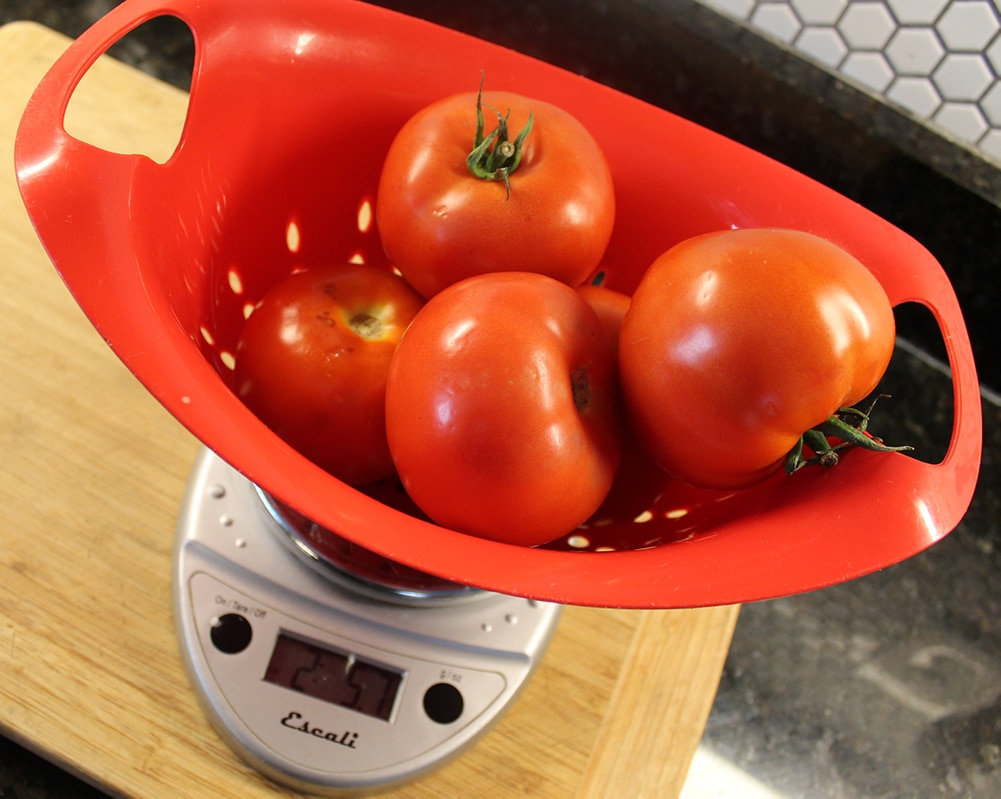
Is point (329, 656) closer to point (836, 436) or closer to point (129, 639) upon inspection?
point (129, 639)

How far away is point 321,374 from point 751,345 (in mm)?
241

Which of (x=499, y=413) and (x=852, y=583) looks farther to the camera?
(x=852, y=583)

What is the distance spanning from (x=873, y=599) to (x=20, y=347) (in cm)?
77

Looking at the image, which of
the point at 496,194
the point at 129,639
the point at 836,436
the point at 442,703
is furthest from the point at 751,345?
the point at 129,639

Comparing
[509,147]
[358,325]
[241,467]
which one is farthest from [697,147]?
[241,467]

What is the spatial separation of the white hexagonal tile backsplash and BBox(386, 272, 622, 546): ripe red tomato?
0.50 meters

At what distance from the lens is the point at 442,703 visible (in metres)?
0.56

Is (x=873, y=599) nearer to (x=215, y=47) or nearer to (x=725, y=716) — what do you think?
(x=725, y=716)

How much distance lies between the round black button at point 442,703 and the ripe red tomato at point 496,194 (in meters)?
0.25

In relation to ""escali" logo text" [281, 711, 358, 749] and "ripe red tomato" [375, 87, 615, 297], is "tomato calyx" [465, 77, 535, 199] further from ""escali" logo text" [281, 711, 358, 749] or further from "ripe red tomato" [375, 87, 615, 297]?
""escali" logo text" [281, 711, 358, 749]

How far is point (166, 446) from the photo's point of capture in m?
0.67

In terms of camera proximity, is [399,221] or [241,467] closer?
[241,467]

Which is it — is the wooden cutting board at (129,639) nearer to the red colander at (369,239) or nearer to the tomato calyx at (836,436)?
the red colander at (369,239)

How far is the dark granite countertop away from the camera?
30.5 inches
